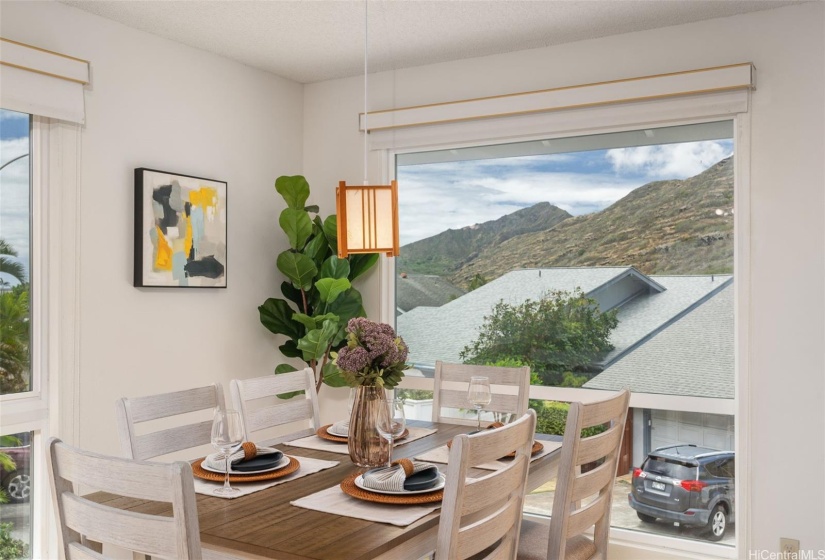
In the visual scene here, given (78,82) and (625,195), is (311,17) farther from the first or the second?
(625,195)

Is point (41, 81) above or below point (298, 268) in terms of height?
above

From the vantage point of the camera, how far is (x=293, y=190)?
4.17 m

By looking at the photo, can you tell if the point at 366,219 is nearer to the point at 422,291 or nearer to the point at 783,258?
the point at 422,291

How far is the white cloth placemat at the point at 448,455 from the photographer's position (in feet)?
7.67

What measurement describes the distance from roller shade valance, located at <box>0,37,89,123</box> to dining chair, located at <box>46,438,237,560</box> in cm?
195

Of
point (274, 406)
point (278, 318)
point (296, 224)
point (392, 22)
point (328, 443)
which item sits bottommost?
point (328, 443)

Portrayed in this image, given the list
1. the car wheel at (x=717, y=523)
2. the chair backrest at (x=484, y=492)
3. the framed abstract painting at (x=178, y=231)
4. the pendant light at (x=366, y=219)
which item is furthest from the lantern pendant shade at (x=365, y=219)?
the car wheel at (x=717, y=523)

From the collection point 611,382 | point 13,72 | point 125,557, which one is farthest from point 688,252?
point 13,72

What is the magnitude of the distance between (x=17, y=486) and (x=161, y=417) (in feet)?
4.16

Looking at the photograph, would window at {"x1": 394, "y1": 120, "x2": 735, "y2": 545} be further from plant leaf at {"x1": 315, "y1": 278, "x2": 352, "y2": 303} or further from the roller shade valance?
the roller shade valance

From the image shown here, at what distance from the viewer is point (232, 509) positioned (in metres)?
1.90

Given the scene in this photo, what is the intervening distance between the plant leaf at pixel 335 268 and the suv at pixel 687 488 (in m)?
1.87

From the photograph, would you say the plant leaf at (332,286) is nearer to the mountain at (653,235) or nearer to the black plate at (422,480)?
the mountain at (653,235)

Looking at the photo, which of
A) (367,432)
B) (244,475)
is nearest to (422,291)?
(367,432)
